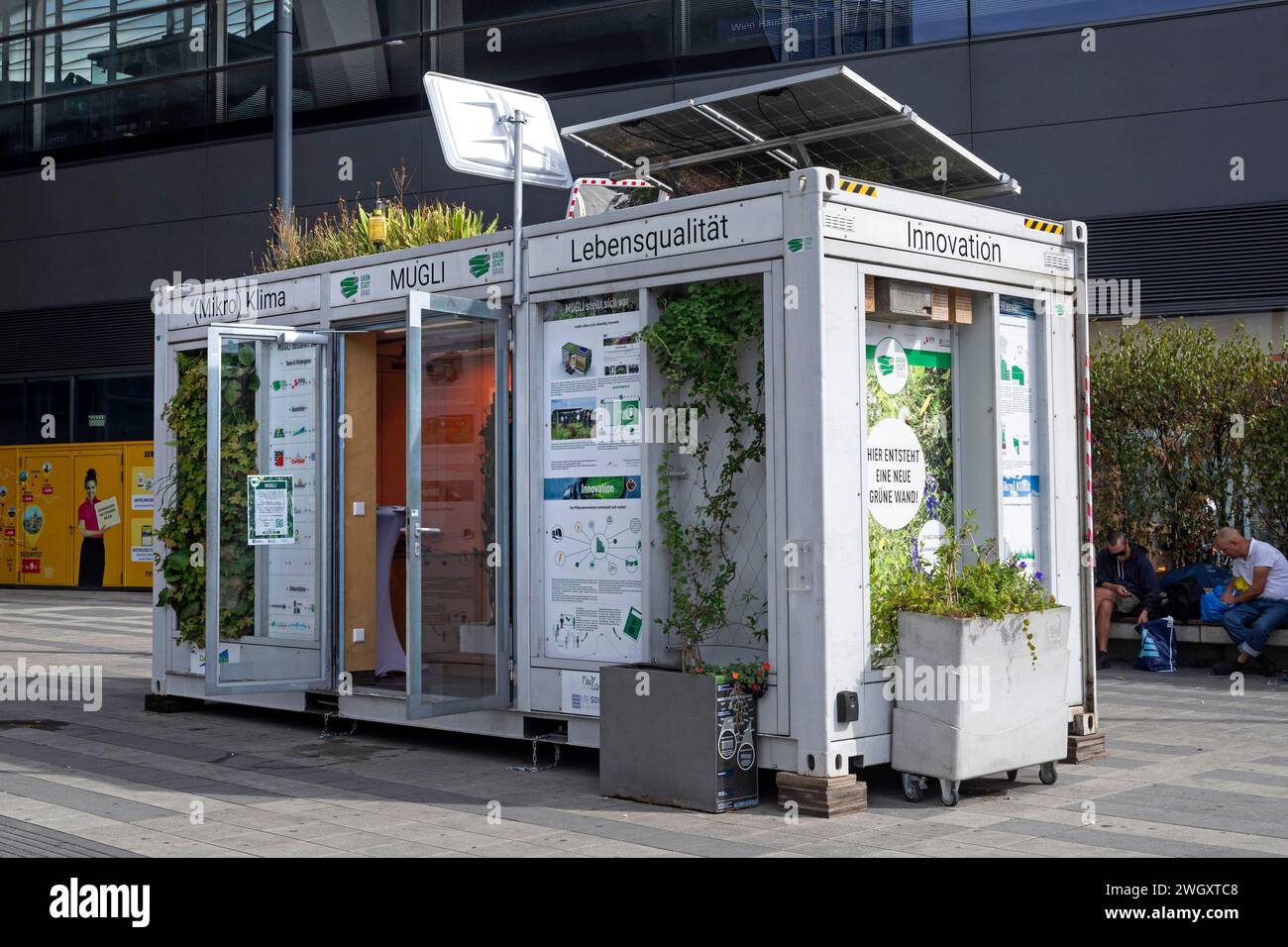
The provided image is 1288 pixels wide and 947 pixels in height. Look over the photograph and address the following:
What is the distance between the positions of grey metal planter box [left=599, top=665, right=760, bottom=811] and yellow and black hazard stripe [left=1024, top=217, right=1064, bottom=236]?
11.7 ft

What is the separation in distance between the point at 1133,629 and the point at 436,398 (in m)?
7.80

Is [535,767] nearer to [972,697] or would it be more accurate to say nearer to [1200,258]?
[972,697]

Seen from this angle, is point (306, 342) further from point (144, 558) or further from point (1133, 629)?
point (144, 558)

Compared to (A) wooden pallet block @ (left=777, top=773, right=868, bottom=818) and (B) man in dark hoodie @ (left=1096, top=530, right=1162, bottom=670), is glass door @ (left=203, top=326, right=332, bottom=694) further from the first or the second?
(B) man in dark hoodie @ (left=1096, top=530, right=1162, bottom=670)

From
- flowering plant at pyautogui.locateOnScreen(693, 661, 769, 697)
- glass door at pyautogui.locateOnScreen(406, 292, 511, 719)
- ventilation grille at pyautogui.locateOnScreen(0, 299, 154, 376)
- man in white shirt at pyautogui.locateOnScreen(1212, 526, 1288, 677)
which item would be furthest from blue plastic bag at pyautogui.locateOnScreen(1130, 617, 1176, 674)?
ventilation grille at pyautogui.locateOnScreen(0, 299, 154, 376)

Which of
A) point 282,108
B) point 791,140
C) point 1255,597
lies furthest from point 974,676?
point 282,108

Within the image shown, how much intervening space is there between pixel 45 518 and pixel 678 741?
76.4ft

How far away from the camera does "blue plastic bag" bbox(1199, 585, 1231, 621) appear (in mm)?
12781

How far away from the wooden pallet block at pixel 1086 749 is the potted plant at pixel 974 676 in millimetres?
727

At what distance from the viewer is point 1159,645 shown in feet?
42.6

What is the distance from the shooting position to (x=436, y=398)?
9.09 metres

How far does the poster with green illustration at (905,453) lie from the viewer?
7766mm

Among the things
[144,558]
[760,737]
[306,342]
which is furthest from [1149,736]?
[144,558]
